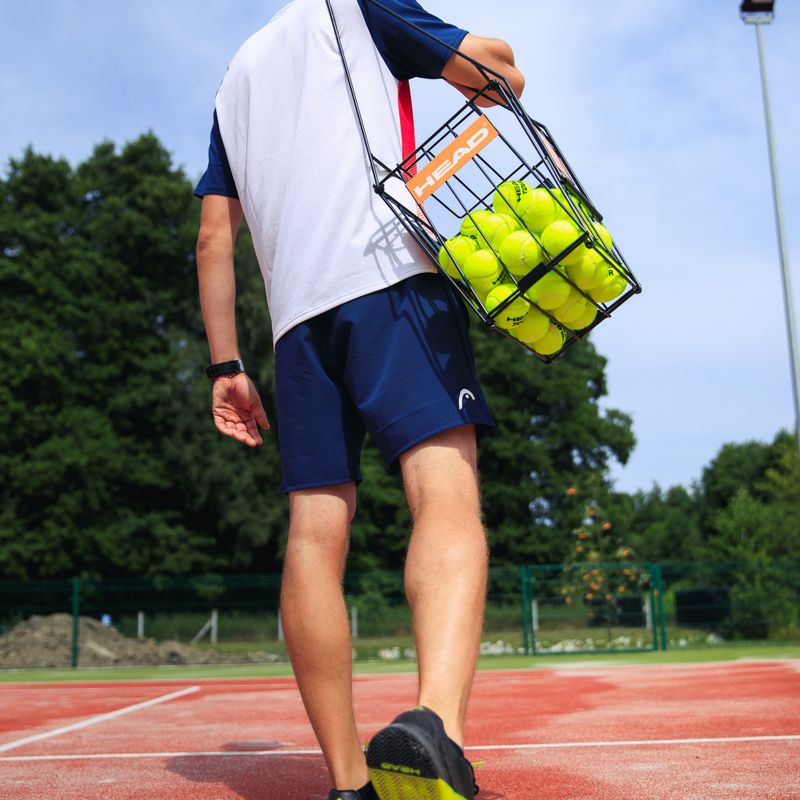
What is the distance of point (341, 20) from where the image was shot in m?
2.38

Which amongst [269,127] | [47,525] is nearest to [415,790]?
[269,127]

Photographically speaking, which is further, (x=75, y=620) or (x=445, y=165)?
(x=75, y=620)

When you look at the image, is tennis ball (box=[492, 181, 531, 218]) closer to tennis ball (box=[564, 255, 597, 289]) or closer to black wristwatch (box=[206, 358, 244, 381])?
tennis ball (box=[564, 255, 597, 289])

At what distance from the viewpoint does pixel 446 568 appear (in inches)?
77.0

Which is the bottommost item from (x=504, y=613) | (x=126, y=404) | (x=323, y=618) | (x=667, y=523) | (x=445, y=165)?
(x=504, y=613)

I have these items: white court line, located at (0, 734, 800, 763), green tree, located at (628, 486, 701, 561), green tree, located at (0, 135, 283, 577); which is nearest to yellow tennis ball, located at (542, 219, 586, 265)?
white court line, located at (0, 734, 800, 763)

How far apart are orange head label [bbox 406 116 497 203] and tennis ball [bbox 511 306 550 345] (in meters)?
0.35

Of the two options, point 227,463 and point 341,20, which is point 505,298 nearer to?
point 341,20

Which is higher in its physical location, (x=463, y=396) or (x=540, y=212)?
(x=540, y=212)

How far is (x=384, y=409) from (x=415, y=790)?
0.78 m

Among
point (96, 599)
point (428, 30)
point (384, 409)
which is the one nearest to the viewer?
point (384, 409)

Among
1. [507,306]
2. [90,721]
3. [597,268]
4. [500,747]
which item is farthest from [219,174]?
[90,721]

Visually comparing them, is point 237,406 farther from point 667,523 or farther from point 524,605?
point 667,523

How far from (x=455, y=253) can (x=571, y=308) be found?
286 mm
